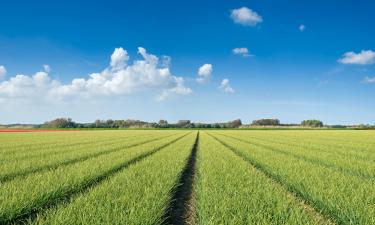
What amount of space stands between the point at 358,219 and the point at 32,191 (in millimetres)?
6019

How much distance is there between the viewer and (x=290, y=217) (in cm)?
438

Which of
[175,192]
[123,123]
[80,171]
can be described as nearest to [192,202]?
[175,192]

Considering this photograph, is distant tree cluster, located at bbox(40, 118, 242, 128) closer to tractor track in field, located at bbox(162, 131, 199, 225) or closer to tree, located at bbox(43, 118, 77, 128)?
tree, located at bbox(43, 118, 77, 128)

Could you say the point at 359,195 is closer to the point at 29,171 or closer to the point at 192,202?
the point at 192,202

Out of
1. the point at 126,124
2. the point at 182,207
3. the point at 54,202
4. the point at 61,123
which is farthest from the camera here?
the point at 126,124

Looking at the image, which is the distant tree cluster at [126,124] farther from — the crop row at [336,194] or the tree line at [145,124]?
the crop row at [336,194]

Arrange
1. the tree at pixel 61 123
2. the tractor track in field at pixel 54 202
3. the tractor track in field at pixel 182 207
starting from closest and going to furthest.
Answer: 1. the tractor track in field at pixel 54 202
2. the tractor track in field at pixel 182 207
3. the tree at pixel 61 123

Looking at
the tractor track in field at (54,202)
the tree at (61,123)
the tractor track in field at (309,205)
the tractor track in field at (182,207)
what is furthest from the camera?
the tree at (61,123)

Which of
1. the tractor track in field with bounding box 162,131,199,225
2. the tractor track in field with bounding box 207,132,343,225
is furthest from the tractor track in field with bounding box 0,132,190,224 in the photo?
the tractor track in field with bounding box 207,132,343,225

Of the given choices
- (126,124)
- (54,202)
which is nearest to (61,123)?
(126,124)

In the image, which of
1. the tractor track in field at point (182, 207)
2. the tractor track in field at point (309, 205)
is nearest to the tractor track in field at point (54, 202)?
the tractor track in field at point (182, 207)

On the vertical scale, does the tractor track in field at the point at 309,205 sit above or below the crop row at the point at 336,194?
below

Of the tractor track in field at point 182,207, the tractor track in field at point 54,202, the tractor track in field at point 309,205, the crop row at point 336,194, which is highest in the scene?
the crop row at point 336,194

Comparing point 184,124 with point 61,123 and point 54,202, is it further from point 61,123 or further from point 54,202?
point 54,202
